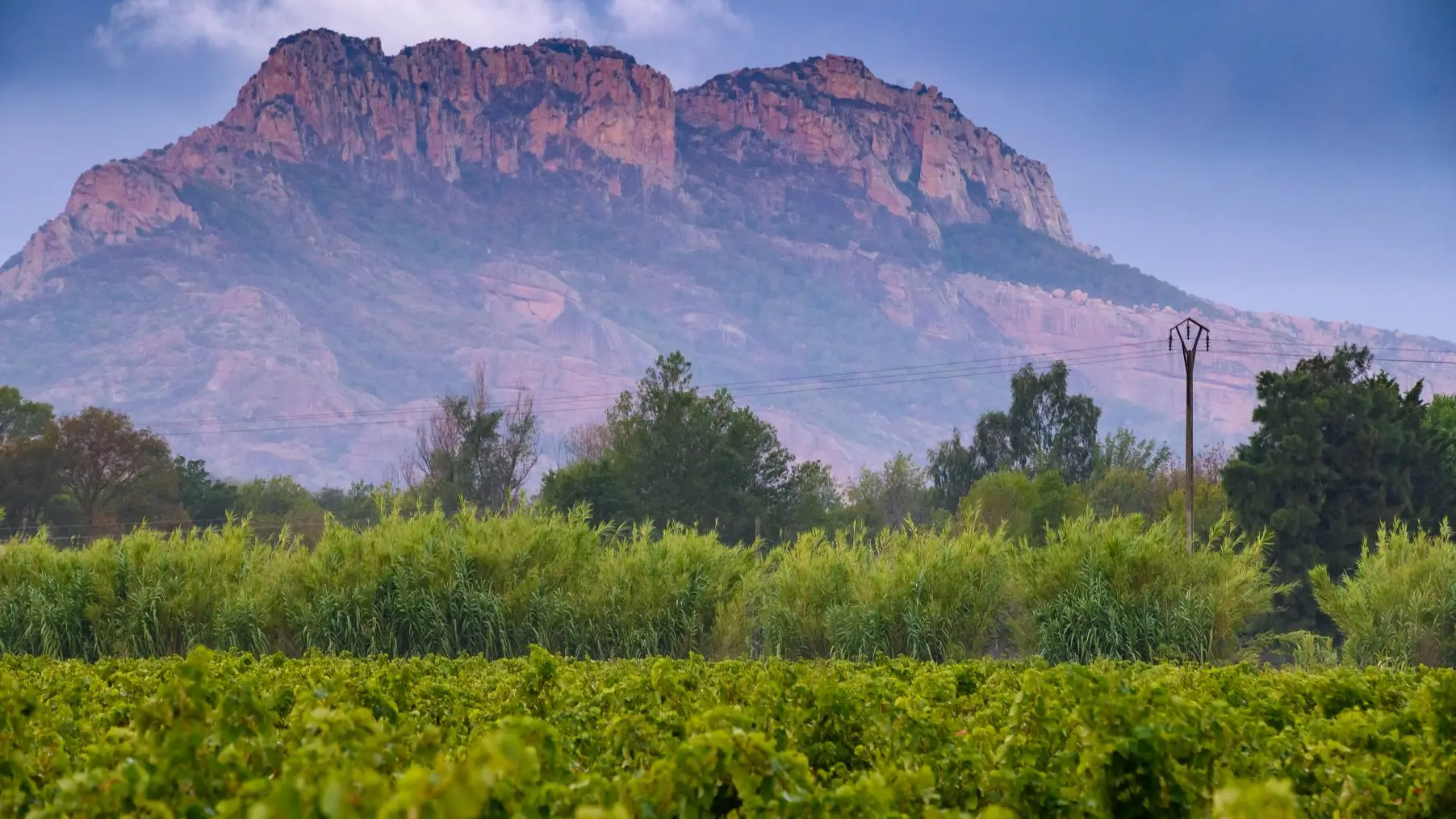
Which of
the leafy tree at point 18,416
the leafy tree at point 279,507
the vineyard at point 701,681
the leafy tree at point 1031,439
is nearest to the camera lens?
the vineyard at point 701,681

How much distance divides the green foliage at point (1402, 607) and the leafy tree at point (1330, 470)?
2054 centimetres

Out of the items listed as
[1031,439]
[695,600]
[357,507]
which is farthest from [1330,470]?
[357,507]

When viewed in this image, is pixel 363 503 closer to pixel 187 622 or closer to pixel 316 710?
pixel 187 622

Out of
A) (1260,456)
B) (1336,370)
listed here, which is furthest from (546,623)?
(1336,370)

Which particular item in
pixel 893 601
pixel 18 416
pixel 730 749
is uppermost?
pixel 730 749

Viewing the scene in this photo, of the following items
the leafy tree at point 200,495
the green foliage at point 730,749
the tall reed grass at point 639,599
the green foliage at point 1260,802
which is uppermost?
the green foliage at point 1260,802

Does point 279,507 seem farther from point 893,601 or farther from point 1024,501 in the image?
point 893,601

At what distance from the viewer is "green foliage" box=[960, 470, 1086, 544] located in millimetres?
50312

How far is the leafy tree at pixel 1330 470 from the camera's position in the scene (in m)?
36.3

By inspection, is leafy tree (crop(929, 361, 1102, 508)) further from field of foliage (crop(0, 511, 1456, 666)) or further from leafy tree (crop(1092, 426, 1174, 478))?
field of foliage (crop(0, 511, 1456, 666))

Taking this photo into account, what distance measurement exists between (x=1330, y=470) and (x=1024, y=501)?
16.9 meters

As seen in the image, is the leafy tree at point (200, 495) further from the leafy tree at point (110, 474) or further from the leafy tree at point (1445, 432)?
the leafy tree at point (1445, 432)

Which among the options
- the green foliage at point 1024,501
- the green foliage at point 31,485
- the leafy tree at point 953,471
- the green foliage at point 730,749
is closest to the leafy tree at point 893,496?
the leafy tree at point 953,471

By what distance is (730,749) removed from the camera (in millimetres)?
3225
